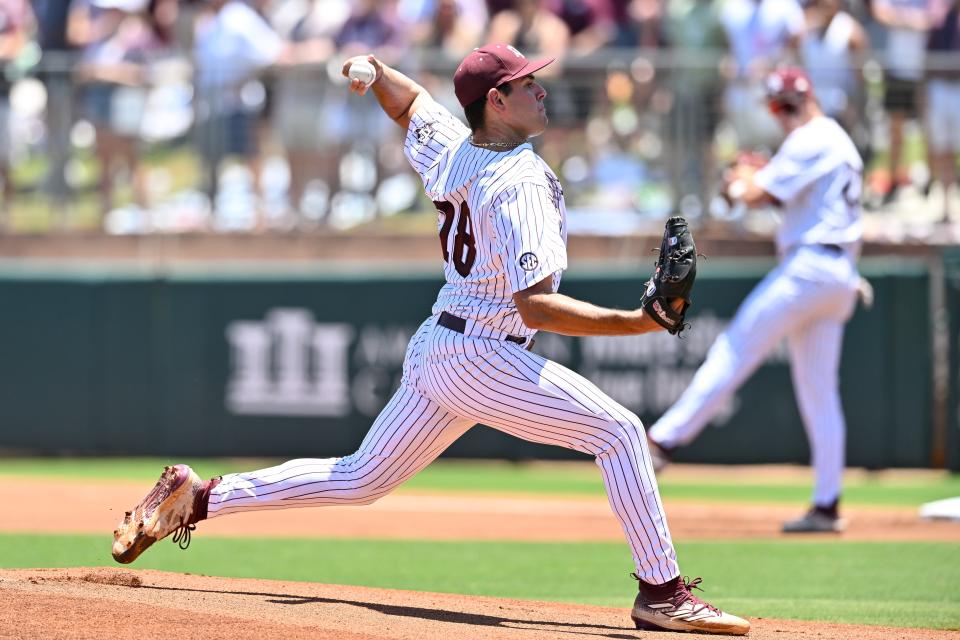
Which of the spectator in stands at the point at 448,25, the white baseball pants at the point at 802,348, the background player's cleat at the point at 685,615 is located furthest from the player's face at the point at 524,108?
the spectator in stands at the point at 448,25

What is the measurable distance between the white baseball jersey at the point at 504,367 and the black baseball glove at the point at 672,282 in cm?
36

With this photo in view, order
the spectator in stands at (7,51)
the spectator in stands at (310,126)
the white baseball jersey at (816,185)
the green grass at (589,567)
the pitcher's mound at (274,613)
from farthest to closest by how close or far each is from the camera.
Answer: the spectator in stands at (7,51) < the spectator in stands at (310,126) < the white baseball jersey at (816,185) < the green grass at (589,567) < the pitcher's mound at (274,613)

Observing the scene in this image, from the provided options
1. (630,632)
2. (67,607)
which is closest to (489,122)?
(630,632)

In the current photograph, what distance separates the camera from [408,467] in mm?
5254

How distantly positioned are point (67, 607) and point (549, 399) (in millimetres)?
1719

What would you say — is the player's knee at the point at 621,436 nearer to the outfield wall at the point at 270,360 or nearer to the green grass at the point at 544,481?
the green grass at the point at 544,481

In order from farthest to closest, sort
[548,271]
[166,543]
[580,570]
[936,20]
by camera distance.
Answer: [936,20] → [166,543] → [580,570] → [548,271]

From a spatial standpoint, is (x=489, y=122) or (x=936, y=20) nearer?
(x=489, y=122)

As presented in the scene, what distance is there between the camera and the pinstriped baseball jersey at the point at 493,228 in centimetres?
480

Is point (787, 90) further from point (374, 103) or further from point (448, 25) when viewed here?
point (374, 103)

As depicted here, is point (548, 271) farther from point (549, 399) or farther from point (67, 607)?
point (67, 607)

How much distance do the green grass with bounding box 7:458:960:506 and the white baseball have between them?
17.5ft

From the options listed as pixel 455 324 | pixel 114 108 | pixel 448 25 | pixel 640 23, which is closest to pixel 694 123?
pixel 640 23

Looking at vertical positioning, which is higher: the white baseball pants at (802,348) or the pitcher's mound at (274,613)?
the white baseball pants at (802,348)
